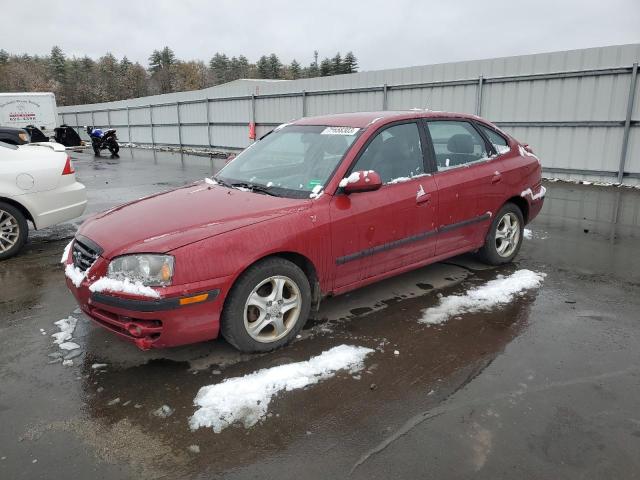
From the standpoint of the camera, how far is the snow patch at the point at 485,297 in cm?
397

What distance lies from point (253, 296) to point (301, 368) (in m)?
0.57

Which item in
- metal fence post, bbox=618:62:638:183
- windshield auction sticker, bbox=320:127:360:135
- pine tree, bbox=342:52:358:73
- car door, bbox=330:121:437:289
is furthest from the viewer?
pine tree, bbox=342:52:358:73

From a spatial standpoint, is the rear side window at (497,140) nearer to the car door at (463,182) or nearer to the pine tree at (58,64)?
the car door at (463,182)

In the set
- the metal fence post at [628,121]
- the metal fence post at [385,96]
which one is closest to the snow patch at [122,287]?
the metal fence post at [628,121]

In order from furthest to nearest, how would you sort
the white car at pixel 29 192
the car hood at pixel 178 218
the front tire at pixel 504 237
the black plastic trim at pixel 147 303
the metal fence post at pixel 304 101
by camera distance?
the metal fence post at pixel 304 101, the white car at pixel 29 192, the front tire at pixel 504 237, the car hood at pixel 178 218, the black plastic trim at pixel 147 303

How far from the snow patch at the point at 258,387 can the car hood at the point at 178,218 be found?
0.92m

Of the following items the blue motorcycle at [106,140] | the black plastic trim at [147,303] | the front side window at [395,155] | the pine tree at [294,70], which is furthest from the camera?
the pine tree at [294,70]

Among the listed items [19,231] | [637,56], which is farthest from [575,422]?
[637,56]

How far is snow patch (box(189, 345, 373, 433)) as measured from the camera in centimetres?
265

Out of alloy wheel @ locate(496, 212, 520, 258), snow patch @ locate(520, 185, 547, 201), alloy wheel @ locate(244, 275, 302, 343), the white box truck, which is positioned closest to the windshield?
alloy wheel @ locate(244, 275, 302, 343)

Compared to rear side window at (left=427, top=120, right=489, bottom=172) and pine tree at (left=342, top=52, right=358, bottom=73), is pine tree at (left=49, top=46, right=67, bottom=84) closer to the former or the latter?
pine tree at (left=342, top=52, right=358, bottom=73)

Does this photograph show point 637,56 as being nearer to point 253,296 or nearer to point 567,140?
point 567,140

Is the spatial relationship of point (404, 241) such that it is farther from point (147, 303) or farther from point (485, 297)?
point (147, 303)

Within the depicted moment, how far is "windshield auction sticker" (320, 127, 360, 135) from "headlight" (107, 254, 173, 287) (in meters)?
1.87
